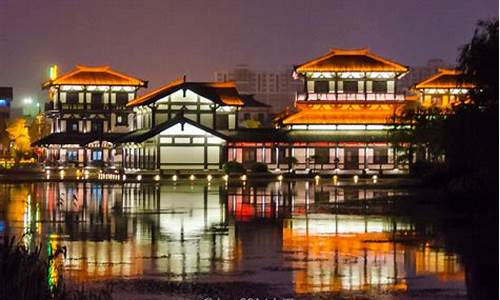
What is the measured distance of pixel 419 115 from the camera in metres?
74.9

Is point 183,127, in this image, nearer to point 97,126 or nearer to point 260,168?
point 260,168

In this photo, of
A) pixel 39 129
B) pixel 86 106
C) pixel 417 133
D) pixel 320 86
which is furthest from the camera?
pixel 39 129

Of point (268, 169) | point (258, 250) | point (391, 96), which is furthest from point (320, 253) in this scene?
point (391, 96)

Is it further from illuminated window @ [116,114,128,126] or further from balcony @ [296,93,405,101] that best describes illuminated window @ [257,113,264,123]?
balcony @ [296,93,405,101]

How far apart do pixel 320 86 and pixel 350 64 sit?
347 cm

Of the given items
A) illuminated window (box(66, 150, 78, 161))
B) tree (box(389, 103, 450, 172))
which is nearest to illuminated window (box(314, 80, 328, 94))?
tree (box(389, 103, 450, 172))

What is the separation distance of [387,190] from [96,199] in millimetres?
18122

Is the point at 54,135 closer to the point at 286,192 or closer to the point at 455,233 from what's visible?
the point at 286,192

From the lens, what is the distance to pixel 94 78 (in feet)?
370

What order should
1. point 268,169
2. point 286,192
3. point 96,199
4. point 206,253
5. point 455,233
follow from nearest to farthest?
point 206,253 → point 455,233 → point 96,199 → point 286,192 → point 268,169

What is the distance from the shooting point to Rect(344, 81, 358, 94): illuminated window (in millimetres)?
92250

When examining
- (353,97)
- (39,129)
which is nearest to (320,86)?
(353,97)

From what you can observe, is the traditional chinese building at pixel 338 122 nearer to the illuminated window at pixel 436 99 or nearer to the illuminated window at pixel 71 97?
the illuminated window at pixel 436 99

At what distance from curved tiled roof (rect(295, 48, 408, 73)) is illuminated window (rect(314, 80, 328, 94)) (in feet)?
4.38
